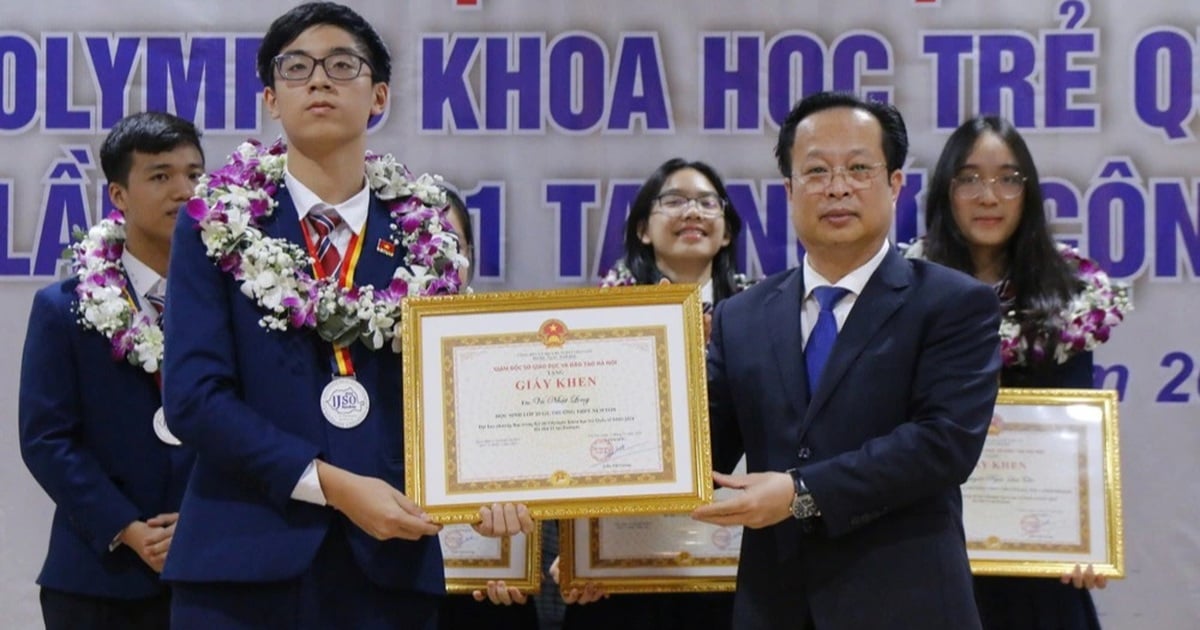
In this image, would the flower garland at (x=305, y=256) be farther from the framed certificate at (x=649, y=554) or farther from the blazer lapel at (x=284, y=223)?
the framed certificate at (x=649, y=554)

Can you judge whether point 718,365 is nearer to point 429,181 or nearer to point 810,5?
point 429,181

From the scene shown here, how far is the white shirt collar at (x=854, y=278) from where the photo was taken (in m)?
2.70

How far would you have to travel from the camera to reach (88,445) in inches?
131

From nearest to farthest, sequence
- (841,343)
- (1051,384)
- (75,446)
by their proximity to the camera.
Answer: (841,343) < (75,446) < (1051,384)

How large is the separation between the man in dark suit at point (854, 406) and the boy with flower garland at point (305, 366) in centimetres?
52

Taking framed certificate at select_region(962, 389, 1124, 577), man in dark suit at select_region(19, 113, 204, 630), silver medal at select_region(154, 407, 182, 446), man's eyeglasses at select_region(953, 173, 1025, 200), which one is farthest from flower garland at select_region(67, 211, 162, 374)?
→ man's eyeglasses at select_region(953, 173, 1025, 200)

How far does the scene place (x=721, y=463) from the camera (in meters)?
2.91

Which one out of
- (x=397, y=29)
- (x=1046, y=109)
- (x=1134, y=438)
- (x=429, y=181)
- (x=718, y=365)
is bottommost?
(x=1134, y=438)

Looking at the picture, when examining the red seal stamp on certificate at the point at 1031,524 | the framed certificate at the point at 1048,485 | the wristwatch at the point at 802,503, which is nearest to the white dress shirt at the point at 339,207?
the wristwatch at the point at 802,503

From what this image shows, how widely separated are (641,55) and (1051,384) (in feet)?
5.64

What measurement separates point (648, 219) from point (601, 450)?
61.9 inches

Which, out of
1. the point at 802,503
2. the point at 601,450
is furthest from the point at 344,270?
the point at 802,503

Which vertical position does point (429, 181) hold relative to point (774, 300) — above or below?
above

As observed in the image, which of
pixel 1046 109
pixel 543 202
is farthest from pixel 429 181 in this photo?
pixel 1046 109
